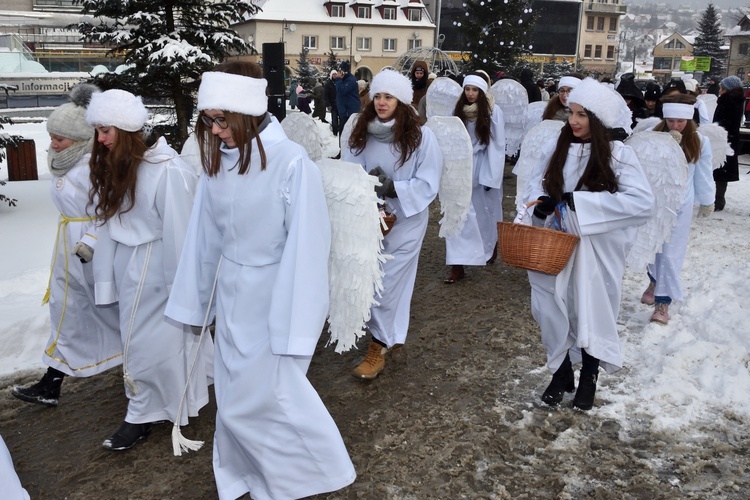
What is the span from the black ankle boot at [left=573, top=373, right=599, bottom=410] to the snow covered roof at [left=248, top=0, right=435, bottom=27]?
190 feet

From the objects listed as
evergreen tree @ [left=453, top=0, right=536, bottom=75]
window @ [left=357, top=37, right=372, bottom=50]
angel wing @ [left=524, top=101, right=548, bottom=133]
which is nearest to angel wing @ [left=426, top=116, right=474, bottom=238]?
angel wing @ [left=524, top=101, right=548, bottom=133]

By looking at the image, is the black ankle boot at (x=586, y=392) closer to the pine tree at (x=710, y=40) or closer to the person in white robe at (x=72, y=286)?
the person in white robe at (x=72, y=286)

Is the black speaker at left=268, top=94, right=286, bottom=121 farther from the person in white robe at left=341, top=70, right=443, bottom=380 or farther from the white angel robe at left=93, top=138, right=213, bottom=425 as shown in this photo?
the white angel robe at left=93, top=138, right=213, bottom=425

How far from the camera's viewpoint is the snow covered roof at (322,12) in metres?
59.3

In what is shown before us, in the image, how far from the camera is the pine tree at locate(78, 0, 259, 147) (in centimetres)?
910

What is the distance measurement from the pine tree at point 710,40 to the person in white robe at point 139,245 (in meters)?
62.8

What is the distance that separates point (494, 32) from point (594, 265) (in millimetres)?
18062

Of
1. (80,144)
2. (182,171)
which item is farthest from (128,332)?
(80,144)

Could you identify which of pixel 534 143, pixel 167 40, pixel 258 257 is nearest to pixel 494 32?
pixel 167 40

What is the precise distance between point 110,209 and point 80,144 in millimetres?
637

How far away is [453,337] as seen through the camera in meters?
5.63

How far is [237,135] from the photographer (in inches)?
115

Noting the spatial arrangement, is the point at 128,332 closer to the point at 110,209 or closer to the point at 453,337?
the point at 110,209

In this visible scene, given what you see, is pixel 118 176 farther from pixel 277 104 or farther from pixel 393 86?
pixel 277 104
